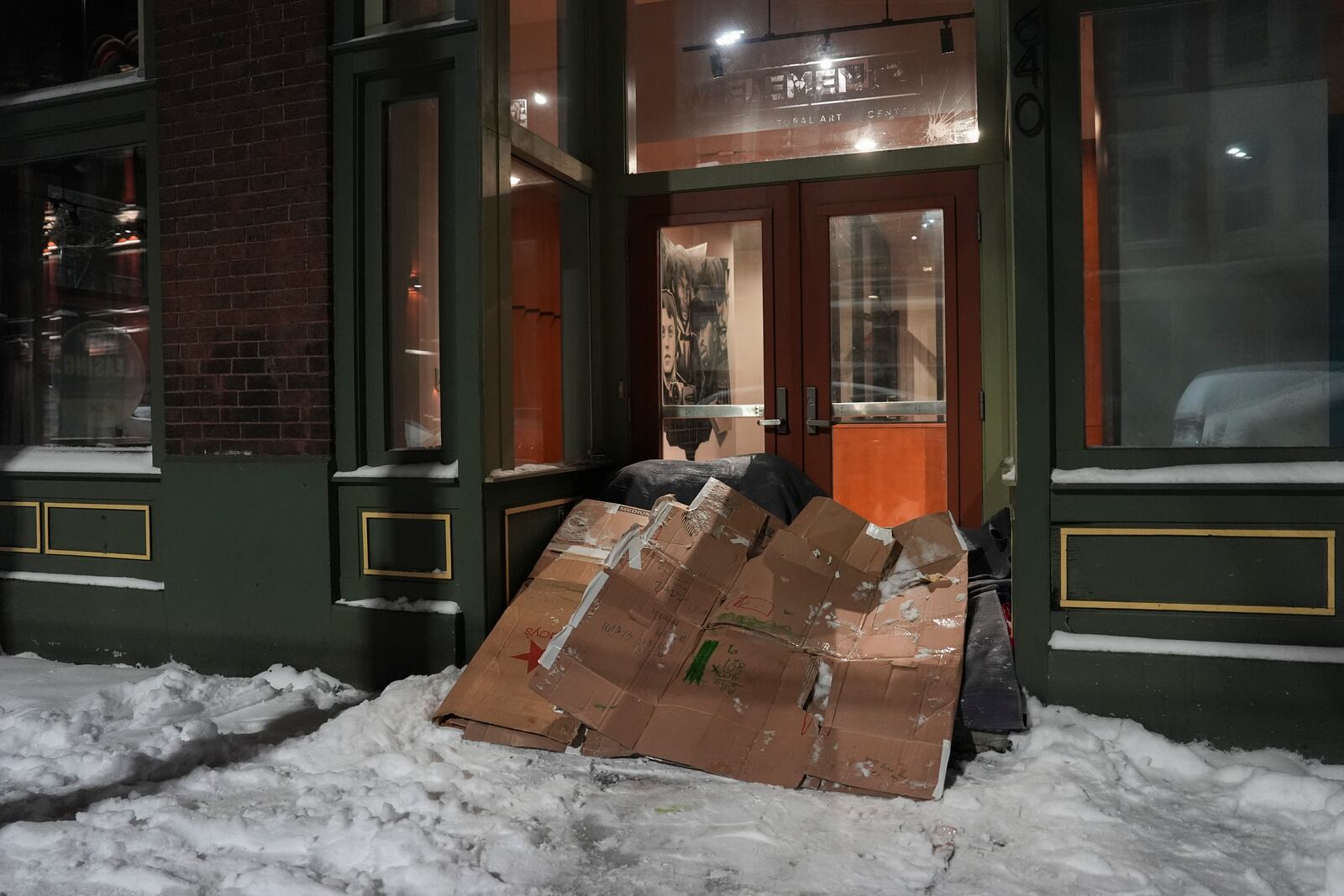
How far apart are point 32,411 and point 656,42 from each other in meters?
4.45

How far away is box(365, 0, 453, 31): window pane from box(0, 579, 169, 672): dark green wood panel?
3.21 meters

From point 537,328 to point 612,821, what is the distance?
3.06 meters

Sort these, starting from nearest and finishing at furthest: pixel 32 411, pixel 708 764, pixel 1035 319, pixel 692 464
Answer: pixel 708 764 → pixel 1035 319 → pixel 692 464 → pixel 32 411

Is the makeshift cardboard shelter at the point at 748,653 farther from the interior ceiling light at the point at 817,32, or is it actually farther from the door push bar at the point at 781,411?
the interior ceiling light at the point at 817,32

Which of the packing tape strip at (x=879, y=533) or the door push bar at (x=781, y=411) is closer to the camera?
the packing tape strip at (x=879, y=533)

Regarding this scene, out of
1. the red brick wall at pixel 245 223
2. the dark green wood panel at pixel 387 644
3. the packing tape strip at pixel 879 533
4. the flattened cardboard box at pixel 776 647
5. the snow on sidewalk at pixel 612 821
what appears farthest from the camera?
the red brick wall at pixel 245 223

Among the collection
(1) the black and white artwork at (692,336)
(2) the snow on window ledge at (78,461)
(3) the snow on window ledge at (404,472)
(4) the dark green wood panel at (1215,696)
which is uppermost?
(1) the black and white artwork at (692,336)

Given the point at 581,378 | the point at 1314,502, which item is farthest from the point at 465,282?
the point at 1314,502

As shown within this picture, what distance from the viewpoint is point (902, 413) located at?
220 inches

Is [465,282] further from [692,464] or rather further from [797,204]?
[797,204]

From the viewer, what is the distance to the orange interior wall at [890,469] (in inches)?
218

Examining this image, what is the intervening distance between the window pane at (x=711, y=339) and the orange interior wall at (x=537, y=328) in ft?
2.21

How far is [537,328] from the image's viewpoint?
5508 millimetres

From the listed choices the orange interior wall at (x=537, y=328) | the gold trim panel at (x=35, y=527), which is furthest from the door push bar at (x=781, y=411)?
→ the gold trim panel at (x=35, y=527)
